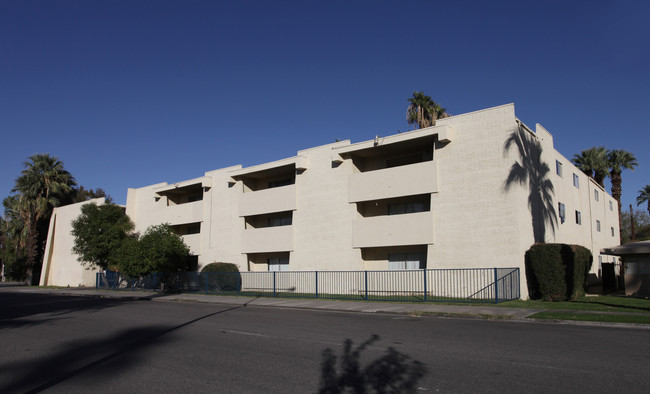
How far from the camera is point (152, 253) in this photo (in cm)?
3278

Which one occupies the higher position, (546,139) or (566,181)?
(546,139)

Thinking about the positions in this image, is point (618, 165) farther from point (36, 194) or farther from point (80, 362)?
point (36, 194)

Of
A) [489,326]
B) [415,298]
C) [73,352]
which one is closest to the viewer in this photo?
[73,352]

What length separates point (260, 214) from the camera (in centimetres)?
3388

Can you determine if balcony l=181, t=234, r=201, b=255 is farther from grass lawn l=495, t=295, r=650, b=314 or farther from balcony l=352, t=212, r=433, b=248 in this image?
grass lawn l=495, t=295, r=650, b=314

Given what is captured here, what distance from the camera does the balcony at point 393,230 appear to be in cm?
2456

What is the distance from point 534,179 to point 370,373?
19.8m

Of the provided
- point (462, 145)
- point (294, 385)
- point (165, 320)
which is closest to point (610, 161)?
point (462, 145)

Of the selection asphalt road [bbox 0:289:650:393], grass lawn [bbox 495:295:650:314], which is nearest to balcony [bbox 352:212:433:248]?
grass lawn [bbox 495:295:650:314]

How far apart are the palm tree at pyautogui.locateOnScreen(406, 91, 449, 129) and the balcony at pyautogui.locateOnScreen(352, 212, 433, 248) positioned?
14401 millimetres

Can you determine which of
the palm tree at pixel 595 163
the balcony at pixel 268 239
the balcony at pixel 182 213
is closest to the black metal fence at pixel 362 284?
the balcony at pixel 268 239

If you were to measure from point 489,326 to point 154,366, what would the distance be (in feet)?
30.4

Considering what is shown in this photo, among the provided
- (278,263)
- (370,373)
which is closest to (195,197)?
(278,263)

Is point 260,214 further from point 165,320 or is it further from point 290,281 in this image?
point 165,320
